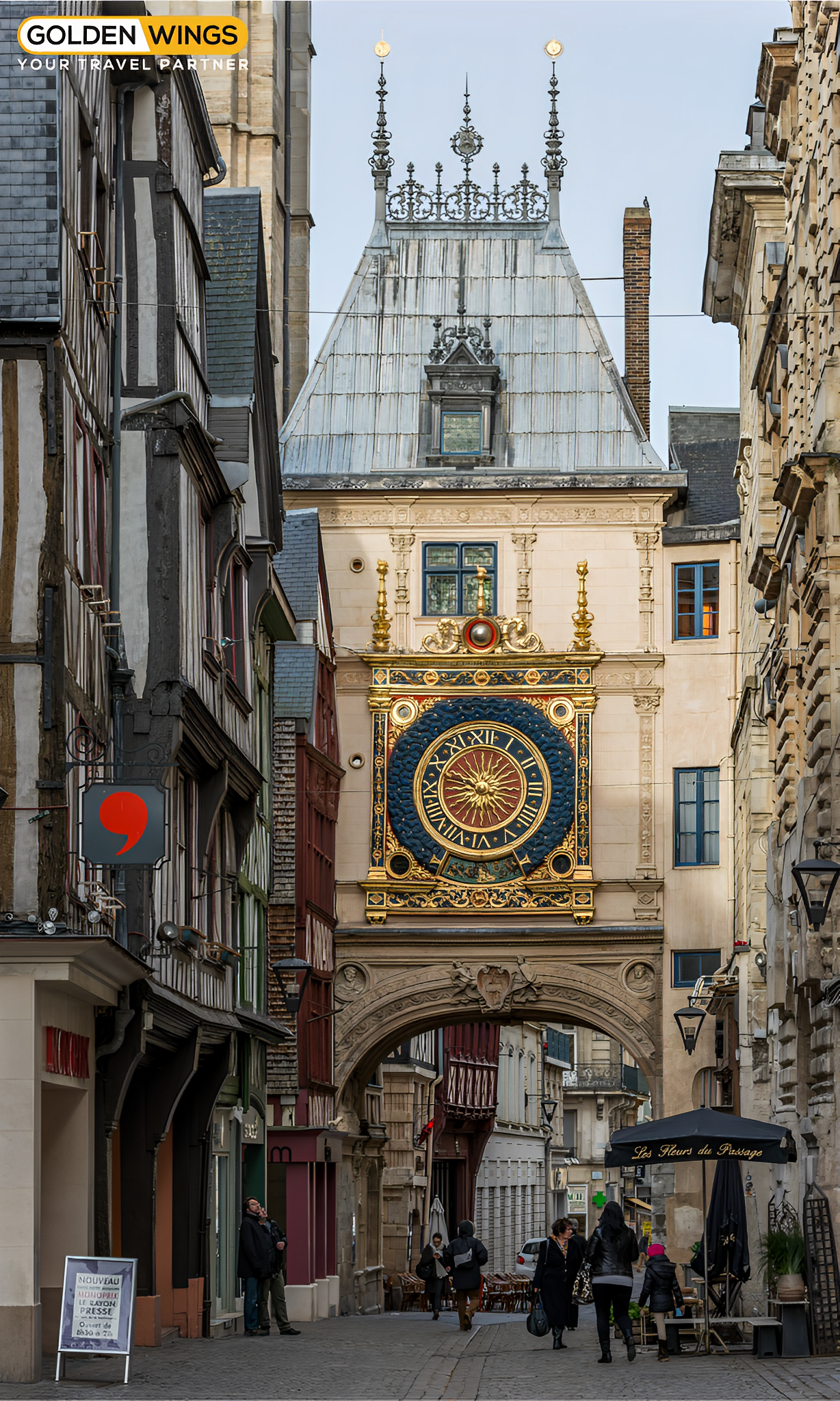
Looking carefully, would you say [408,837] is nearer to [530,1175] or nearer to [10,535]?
[10,535]

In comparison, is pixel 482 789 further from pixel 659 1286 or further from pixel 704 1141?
pixel 659 1286

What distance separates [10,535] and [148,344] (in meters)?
4.48

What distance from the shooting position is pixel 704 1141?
1825 cm

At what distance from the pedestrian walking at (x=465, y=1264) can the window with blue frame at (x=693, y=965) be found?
10.7 metres

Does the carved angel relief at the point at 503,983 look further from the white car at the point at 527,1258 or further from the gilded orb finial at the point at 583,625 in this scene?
the white car at the point at 527,1258

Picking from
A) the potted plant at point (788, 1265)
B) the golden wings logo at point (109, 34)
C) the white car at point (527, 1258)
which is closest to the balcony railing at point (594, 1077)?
the white car at point (527, 1258)

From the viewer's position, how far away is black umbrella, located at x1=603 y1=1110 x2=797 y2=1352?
1820cm

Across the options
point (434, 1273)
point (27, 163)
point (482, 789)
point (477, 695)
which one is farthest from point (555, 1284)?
point (477, 695)

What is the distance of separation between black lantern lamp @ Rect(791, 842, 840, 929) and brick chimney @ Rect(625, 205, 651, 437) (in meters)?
20.2

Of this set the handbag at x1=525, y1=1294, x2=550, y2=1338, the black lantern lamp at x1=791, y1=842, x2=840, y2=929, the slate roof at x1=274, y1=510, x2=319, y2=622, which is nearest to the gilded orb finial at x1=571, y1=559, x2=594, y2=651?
the slate roof at x1=274, y1=510, x2=319, y2=622

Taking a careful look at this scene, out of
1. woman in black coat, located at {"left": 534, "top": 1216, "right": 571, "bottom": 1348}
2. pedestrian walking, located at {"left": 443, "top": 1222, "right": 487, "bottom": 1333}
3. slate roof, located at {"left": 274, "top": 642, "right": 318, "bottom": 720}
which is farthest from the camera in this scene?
slate roof, located at {"left": 274, "top": 642, "right": 318, "bottom": 720}

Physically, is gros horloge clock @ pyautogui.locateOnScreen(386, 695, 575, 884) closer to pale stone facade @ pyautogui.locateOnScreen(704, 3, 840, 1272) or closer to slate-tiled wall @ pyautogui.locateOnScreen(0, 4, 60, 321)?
pale stone facade @ pyautogui.locateOnScreen(704, 3, 840, 1272)

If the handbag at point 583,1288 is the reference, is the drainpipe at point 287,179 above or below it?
above

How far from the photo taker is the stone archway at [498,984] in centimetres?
3394
